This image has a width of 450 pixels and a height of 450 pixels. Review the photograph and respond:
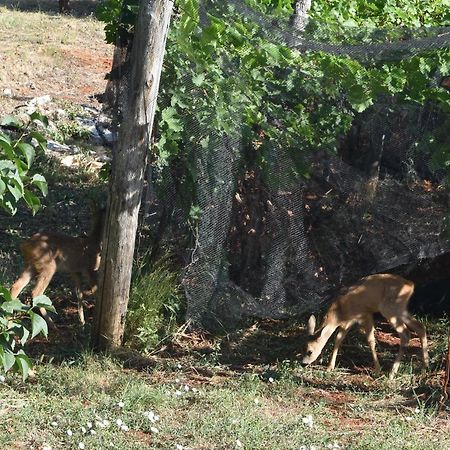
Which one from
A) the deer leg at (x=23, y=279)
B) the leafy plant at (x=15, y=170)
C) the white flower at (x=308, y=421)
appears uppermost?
the leafy plant at (x=15, y=170)

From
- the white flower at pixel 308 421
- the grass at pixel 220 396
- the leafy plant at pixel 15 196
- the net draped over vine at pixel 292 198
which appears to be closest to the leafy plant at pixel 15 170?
the leafy plant at pixel 15 196

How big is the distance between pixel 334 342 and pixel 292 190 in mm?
1430

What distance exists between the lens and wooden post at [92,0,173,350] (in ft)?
25.4

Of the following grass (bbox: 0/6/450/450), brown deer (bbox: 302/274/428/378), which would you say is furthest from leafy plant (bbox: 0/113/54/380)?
brown deer (bbox: 302/274/428/378)

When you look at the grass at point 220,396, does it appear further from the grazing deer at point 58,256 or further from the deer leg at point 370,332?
the grazing deer at point 58,256

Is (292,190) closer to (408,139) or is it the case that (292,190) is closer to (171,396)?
(408,139)

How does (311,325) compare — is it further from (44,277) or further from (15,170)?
(15,170)

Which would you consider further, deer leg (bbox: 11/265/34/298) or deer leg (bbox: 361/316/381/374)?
deer leg (bbox: 11/265/34/298)

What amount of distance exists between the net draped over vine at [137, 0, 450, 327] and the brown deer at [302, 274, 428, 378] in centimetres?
16

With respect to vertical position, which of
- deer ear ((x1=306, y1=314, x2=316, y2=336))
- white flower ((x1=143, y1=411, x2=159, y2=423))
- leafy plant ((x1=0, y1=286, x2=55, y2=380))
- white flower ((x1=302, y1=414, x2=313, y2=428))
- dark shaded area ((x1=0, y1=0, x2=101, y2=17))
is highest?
dark shaded area ((x1=0, y1=0, x2=101, y2=17))

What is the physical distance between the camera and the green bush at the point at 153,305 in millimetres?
8383

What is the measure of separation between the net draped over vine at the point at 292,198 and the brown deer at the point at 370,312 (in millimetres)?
156

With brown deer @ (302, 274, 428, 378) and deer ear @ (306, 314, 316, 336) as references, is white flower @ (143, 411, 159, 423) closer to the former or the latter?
brown deer @ (302, 274, 428, 378)

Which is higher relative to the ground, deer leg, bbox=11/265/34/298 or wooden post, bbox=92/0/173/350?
Answer: wooden post, bbox=92/0/173/350
